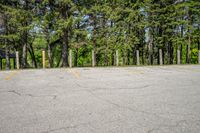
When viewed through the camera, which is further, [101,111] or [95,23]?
[95,23]

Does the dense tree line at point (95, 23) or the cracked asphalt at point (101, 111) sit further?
the dense tree line at point (95, 23)

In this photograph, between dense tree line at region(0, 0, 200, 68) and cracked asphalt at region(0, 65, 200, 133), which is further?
dense tree line at region(0, 0, 200, 68)

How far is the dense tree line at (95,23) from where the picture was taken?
2772 centimetres

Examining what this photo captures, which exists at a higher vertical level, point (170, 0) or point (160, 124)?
point (170, 0)

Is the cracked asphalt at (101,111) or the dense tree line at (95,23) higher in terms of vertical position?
the dense tree line at (95,23)

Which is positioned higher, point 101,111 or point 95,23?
point 95,23

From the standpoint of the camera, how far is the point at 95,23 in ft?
106

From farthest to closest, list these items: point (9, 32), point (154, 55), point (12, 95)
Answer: point (154, 55) → point (9, 32) → point (12, 95)

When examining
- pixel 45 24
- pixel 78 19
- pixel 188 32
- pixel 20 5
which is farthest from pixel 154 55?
pixel 20 5

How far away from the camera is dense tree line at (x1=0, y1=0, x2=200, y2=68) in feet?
90.9

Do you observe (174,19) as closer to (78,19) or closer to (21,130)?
(78,19)

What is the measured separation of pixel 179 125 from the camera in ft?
11.4

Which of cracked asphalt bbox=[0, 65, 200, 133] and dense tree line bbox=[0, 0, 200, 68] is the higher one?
dense tree line bbox=[0, 0, 200, 68]

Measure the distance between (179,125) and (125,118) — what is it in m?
0.85
